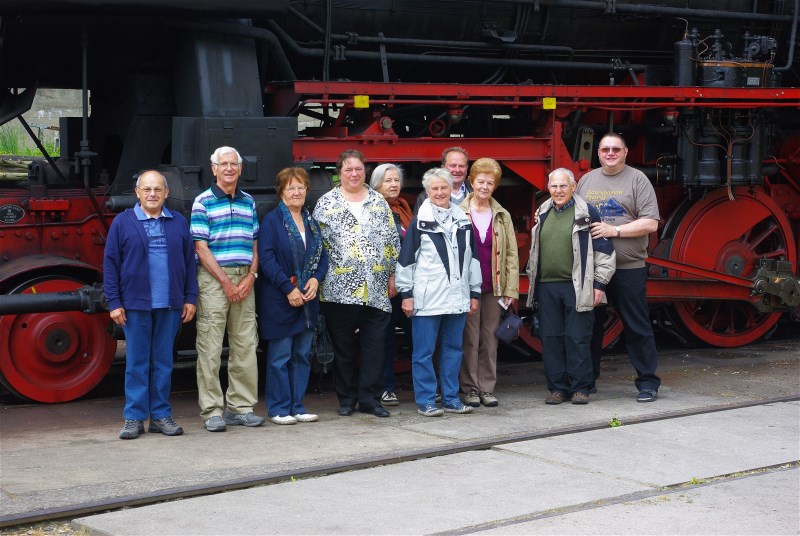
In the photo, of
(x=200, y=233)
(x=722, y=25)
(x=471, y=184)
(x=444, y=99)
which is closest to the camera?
(x=200, y=233)

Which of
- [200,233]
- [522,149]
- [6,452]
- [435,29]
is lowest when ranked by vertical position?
[6,452]

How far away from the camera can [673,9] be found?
9.29 m

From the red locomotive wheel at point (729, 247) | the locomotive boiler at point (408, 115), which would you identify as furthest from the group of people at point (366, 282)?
the red locomotive wheel at point (729, 247)

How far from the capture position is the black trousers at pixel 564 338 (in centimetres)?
739

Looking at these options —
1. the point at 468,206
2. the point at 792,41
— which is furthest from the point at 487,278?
the point at 792,41

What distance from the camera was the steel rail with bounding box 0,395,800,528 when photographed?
4824 mm

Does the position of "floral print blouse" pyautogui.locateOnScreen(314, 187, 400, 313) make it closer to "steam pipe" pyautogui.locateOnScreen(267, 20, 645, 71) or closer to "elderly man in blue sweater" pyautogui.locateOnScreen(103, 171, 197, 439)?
"elderly man in blue sweater" pyautogui.locateOnScreen(103, 171, 197, 439)

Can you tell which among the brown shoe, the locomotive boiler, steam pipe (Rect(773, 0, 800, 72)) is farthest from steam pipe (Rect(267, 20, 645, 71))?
the brown shoe

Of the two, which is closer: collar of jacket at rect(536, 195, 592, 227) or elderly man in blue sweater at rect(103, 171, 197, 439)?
elderly man in blue sweater at rect(103, 171, 197, 439)

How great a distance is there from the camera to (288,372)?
22.7 ft

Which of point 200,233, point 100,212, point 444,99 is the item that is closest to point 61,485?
point 200,233

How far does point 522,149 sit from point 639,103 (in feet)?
3.42

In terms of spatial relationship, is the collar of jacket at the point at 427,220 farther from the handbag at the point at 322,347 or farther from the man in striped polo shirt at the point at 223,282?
the man in striped polo shirt at the point at 223,282

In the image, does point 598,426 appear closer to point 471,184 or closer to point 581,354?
point 581,354
